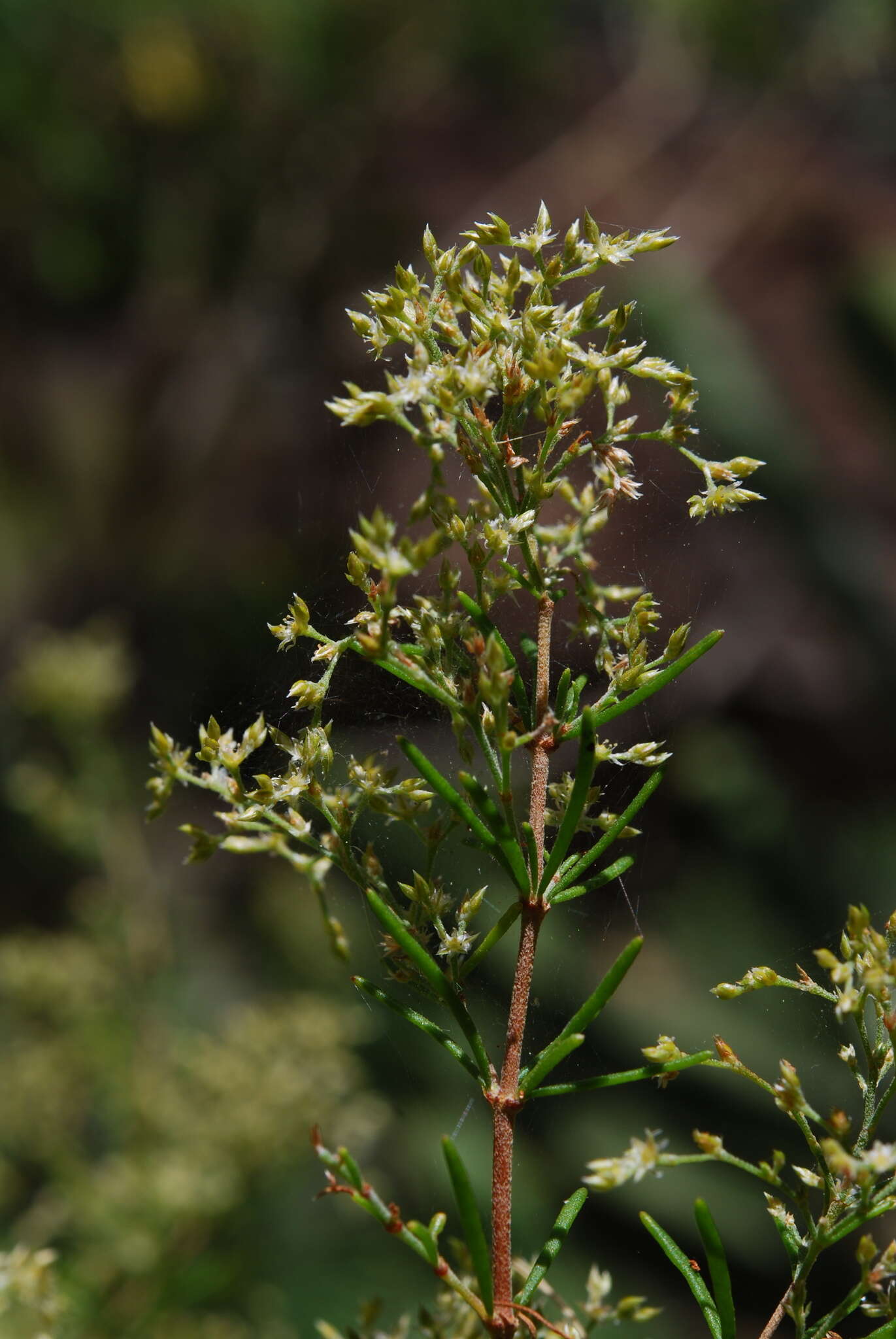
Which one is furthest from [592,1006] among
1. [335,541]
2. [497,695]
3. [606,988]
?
[335,541]

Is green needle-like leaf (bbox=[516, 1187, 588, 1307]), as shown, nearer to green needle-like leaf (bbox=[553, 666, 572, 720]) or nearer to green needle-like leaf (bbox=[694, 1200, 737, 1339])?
green needle-like leaf (bbox=[694, 1200, 737, 1339])

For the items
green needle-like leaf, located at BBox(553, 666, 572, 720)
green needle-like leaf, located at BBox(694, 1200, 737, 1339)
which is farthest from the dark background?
green needle-like leaf, located at BBox(694, 1200, 737, 1339)

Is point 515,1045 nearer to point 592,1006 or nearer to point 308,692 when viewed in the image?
point 592,1006

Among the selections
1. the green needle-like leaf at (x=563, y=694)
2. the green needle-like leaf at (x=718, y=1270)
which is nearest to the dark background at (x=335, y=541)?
the green needle-like leaf at (x=563, y=694)

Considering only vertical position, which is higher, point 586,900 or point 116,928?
point 116,928

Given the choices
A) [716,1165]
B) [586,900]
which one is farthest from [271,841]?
[716,1165]

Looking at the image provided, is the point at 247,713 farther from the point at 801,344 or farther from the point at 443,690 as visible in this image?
the point at 801,344

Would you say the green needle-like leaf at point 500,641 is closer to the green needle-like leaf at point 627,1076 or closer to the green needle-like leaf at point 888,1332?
the green needle-like leaf at point 627,1076
